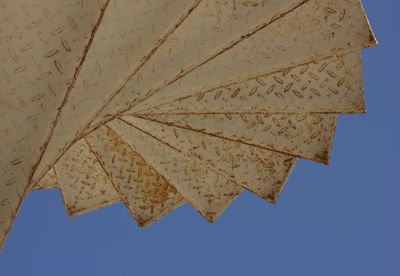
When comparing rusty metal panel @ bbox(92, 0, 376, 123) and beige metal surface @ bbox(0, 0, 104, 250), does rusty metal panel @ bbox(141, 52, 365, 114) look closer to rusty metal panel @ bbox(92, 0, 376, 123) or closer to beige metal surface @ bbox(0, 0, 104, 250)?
rusty metal panel @ bbox(92, 0, 376, 123)

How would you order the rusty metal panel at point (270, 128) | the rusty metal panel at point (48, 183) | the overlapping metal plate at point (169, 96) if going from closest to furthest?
the overlapping metal plate at point (169, 96), the rusty metal panel at point (270, 128), the rusty metal panel at point (48, 183)

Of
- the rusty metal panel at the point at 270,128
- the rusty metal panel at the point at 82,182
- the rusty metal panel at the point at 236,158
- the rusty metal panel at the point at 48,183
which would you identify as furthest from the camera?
the rusty metal panel at the point at 48,183

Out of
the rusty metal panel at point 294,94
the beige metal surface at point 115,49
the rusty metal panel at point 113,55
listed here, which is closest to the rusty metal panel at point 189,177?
the rusty metal panel at point 294,94

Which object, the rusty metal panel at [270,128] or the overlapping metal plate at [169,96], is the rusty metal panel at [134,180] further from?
the rusty metal panel at [270,128]

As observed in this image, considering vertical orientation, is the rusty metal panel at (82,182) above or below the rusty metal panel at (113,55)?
below

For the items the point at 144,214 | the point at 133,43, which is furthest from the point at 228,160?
the point at 133,43

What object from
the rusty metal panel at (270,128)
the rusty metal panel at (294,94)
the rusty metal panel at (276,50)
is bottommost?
the rusty metal panel at (270,128)

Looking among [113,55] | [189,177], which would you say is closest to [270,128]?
[189,177]
